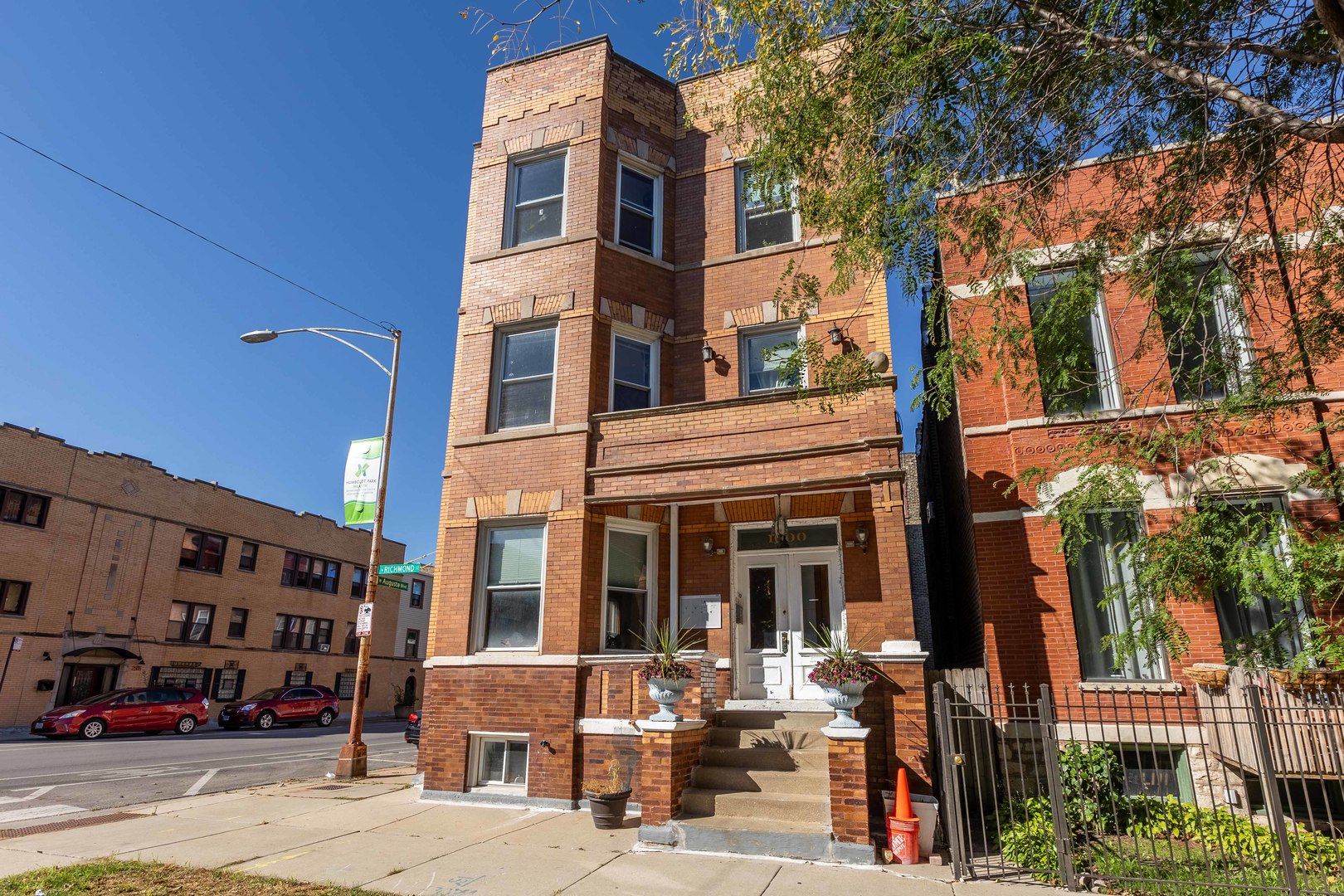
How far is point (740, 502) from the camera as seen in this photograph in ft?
36.7

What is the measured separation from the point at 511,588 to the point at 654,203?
7.05 m

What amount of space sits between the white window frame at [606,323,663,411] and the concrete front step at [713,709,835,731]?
477 centimetres

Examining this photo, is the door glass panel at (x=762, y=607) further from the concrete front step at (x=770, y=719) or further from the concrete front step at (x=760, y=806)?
the concrete front step at (x=760, y=806)

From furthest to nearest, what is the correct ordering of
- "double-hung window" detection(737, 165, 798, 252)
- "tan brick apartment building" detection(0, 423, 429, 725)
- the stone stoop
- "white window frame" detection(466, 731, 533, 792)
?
"tan brick apartment building" detection(0, 423, 429, 725) → "double-hung window" detection(737, 165, 798, 252) → "white window frame" detection(466, 731, 533, 792) → the stone stoop

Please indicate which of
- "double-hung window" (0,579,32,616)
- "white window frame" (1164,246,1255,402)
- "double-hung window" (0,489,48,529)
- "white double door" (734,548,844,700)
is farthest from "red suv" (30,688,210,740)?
"white window frame" (1164,246,1255,402)

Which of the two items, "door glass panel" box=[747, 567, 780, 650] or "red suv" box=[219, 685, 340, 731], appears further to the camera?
"red suv" box=[219, 685, 340, 731]

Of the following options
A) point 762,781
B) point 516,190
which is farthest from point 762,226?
point 762,781

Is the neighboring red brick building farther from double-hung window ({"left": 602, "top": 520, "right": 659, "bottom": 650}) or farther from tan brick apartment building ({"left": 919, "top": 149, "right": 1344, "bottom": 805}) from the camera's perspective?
double-hung window ({"left": 602, "top": 520, "right": 659, "bottom": 650})

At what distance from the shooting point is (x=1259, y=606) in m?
9.40

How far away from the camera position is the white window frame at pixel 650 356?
1202 centimetres

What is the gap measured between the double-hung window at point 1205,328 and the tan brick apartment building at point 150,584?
32617mm

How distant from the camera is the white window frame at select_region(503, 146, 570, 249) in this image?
12867 millimetres

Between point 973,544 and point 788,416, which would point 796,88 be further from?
point 973,544

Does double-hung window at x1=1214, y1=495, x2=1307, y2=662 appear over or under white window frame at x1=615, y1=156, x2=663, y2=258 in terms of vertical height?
under
